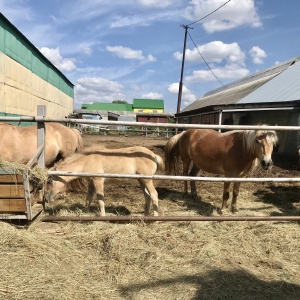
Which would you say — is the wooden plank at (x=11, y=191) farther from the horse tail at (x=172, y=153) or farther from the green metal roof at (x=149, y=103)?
the green metal roof at (x=149, y=103)

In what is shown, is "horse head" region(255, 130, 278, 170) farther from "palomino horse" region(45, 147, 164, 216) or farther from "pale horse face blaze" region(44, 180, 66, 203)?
"pale horse face blaze" region(44, 180, 66, 203)

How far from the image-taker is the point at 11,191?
→ 11.9ft

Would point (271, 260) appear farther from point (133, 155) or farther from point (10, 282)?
point (10, 282)

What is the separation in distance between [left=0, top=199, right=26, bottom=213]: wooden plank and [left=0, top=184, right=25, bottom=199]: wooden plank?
0.20 ft

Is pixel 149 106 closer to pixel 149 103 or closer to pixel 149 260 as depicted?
pixel 149 103

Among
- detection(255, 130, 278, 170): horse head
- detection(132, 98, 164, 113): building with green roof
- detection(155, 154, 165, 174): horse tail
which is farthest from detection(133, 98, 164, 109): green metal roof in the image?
detection(255, 130, 278, 170): horse head

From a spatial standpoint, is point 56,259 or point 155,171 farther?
point 155,171

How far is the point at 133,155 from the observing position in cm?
484

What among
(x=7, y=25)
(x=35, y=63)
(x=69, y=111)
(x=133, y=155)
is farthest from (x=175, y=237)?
(x=69, y=111)

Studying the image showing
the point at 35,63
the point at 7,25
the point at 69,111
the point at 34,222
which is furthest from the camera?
the point at 69,111

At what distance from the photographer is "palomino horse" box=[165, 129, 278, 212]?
492 centimetres

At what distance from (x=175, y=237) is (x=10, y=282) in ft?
6.43

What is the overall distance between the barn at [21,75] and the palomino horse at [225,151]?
5256mm

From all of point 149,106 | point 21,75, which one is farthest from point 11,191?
point 149,106
